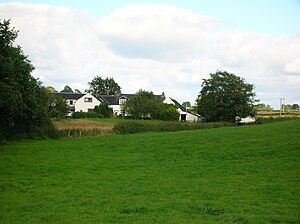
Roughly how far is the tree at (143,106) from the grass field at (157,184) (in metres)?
56.8

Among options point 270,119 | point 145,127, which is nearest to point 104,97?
point 270,119

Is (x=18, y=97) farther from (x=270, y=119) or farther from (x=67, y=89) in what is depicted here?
(x=67, y=89)

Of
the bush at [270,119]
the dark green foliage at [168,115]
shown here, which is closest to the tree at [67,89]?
the dark green foliage at [168,115]

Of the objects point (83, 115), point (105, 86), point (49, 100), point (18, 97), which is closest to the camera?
point (18, 97)

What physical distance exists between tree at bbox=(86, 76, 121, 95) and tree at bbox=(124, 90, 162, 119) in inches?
2585

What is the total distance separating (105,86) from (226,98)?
8855 centimetres

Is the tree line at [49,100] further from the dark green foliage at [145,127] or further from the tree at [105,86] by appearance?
the dark green foliage at [145,127]

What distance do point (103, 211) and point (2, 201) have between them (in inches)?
167

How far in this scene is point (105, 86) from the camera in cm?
16175

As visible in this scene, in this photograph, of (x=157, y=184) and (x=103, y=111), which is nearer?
(x=157, y=184)

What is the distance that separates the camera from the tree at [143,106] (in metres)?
90.4

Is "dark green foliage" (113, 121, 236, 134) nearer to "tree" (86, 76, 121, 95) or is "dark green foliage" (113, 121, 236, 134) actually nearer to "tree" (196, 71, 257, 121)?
"tree" (196, 71, 257, 121)

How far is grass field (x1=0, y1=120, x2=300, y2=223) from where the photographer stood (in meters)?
11.9

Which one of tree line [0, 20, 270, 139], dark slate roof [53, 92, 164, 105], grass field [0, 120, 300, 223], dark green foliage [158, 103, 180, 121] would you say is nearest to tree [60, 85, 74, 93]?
tree line [0, 20, 270, 139]
